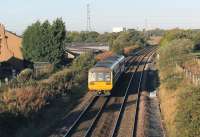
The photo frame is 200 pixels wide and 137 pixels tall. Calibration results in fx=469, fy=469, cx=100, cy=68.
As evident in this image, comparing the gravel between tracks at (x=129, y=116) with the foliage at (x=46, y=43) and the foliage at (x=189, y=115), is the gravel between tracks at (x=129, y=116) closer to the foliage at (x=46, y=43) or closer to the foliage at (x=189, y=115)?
the foliage at (x=189, y=115)

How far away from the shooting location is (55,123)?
992 inches

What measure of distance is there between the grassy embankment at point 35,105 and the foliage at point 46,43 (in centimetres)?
2137

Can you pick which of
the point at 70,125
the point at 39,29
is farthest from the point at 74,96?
the point at 39,29

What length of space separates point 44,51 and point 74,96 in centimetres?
2494

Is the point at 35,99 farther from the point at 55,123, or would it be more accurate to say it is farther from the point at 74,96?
the point at 74,96

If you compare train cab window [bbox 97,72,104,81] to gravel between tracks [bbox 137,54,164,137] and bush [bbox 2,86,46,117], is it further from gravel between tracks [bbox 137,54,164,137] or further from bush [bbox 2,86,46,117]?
bush [bbox 2,86,46,117]

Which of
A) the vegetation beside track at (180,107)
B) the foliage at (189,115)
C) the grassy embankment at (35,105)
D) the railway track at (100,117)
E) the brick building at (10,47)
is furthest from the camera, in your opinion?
the brick building at (10,47)

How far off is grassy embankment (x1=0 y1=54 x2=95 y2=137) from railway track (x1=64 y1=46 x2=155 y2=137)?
4.63 feet

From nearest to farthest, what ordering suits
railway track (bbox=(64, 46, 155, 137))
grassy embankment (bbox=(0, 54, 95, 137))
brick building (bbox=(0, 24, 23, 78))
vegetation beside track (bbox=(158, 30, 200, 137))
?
vegetation beside track (bbox=(158, 30, 200, 137))
grassy embankment (bbox=(0, 54, 95, 137))
railway track (bbox=(64, 46, 155, 137))
brick building (bbox=(0, 24, 23, 78))

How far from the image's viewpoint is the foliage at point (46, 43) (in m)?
58.2

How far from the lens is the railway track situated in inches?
909

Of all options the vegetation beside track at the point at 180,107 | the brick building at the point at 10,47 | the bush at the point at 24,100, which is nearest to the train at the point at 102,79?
the vegetation beside track at the point at 180,107

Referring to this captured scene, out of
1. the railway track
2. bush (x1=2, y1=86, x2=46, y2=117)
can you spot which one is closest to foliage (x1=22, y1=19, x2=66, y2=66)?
the railway track

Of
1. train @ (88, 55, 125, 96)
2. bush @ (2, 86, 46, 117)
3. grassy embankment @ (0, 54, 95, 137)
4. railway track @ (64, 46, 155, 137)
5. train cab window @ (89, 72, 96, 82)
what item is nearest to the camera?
grassy embankment @ (0, 54, 95, 137)
